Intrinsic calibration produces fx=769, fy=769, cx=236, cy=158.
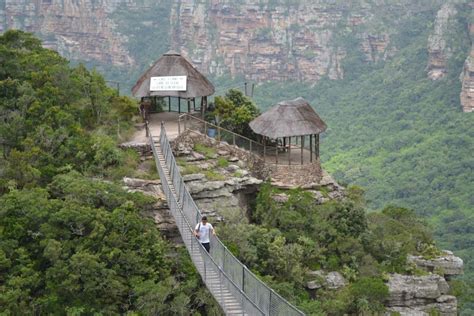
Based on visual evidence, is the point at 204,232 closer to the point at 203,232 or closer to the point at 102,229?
the point at 203,232

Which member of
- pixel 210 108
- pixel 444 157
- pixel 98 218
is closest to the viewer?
pixel 98 218

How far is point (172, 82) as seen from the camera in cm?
2412

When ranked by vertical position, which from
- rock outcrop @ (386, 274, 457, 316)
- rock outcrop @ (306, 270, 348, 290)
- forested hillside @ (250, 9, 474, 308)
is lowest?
forested hillside @ (250, 9, 474, 308)

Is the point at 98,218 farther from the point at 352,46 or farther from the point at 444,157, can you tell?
the point at 352,46

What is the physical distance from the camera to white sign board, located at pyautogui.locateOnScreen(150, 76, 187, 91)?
78.5 feet

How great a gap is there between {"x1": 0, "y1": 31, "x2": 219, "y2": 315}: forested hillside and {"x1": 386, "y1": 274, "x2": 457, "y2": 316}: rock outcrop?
19.6 ft

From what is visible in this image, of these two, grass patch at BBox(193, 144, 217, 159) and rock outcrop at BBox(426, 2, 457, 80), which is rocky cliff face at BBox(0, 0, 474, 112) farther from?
grass patch at BBox(193, 144, 217, 159)

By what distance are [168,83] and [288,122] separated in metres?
3.98

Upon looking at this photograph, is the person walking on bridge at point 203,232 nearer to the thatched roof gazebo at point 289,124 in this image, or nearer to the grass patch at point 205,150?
the grass patch at point 205,150

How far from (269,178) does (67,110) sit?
6.34 metres

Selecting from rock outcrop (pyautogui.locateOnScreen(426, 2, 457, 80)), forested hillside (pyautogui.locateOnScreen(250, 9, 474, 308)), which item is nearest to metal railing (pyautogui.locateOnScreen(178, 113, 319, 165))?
forested hillside (pyautogui.locateOnScreen(250, 9, 474, 308))

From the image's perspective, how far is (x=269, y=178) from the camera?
76.9ft

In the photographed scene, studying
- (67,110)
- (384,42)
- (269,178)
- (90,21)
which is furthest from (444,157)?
(90,21)

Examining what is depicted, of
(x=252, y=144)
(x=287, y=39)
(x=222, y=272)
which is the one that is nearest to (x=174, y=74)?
(x=252, y=144)
